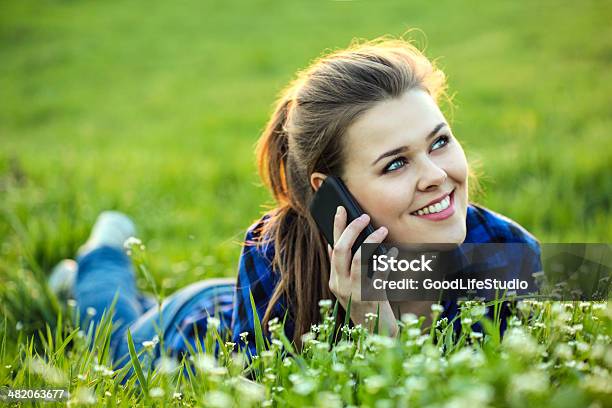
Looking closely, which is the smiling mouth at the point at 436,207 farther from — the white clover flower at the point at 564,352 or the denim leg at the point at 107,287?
the denim leg at the point at 107,287

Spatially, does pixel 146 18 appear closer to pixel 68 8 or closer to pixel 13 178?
pixel 68 8

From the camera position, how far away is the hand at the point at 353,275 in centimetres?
268

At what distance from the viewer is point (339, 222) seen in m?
2.92

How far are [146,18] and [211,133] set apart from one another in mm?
8740

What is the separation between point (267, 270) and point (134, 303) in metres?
1.54

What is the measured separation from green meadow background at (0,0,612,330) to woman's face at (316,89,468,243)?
0.91 metres

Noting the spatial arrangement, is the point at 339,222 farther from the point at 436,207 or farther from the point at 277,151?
the point at 277,151

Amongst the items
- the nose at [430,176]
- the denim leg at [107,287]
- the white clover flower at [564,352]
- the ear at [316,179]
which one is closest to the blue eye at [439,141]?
the nose at [430,176]

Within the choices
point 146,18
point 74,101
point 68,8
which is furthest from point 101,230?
point 68,8

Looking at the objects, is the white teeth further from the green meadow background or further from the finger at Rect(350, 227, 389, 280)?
the green meadow background

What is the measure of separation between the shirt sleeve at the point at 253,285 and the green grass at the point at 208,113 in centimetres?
41

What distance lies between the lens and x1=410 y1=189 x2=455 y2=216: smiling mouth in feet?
9.19

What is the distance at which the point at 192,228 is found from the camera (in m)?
5.90

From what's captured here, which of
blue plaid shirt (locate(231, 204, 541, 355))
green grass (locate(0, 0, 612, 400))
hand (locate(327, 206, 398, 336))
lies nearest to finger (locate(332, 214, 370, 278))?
hand (locate(327, 206, 398, 336))
